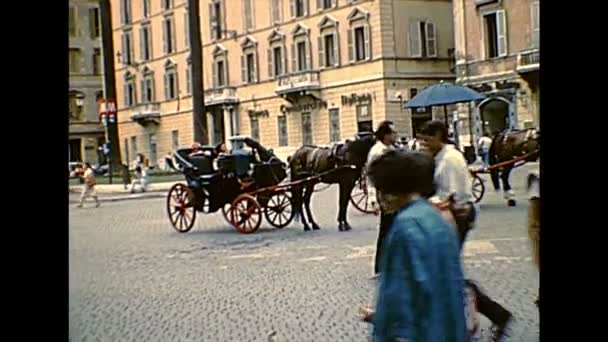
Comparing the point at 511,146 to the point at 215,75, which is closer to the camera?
the point at 511,146

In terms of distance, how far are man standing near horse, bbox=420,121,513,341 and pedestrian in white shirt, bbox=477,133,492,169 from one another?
17.4 inches

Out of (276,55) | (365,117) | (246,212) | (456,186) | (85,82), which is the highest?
(276,55)

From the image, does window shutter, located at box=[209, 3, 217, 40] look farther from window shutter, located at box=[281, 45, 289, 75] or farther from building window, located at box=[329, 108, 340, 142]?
building window, located at box=[329, 108, 340, 142]

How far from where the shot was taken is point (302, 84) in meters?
3.39

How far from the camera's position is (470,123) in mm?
3119

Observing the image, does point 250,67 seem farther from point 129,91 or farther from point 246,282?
point 246,282

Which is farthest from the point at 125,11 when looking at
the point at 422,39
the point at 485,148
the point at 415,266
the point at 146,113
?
the point at 415,266

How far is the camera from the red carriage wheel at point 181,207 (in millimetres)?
5566

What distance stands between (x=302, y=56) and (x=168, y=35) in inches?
18.7

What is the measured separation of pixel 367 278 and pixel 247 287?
567 millimetres

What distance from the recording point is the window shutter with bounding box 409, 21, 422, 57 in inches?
121

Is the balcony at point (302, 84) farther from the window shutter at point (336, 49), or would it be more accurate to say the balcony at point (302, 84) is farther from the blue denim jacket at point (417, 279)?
the blue denim jacket at point (417, 279)

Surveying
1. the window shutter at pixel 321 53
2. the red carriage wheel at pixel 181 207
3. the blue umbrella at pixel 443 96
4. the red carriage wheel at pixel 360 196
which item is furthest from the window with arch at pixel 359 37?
the red carriage wheel at pixel 181 207
